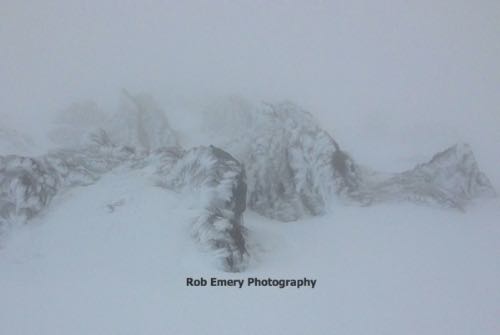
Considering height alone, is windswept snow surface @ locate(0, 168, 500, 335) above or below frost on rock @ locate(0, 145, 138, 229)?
below

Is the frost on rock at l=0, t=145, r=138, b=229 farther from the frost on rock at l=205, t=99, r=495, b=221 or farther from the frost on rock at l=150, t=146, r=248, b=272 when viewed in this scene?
the frost on rock at l=205, t=99, r=495, b=221

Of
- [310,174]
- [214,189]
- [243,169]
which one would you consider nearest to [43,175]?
[214,189]

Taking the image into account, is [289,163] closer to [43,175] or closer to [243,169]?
[243,169]

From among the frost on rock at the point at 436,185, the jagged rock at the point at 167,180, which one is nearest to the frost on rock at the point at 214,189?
the jagged rock at the point at 167,180

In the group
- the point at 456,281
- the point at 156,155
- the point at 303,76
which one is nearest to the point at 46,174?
the point at 156,155

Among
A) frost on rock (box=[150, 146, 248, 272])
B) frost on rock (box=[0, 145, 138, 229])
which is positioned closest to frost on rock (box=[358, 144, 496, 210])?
frost on rock (box=[150, 146, 248, 272])

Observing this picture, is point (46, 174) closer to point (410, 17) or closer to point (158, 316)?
point (158, 316)

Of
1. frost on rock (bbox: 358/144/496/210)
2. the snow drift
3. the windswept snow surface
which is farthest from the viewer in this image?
frost on rock (bbox: 358/144/496/210)
